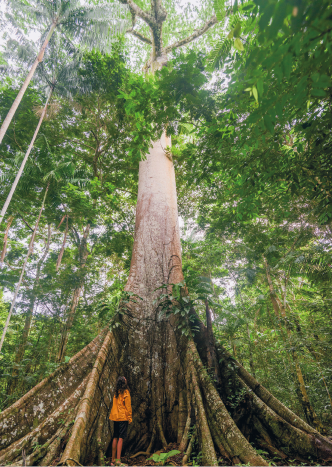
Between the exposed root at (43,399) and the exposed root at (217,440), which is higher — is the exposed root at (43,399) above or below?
above

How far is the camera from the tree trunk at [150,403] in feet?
6.82

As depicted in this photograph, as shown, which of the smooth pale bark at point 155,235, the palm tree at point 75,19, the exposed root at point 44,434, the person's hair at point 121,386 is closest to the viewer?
the exposed root at point 44,434

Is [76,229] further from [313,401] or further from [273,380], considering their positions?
[313,401]

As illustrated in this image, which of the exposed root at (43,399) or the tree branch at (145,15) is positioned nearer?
the exposed root at (43,399)

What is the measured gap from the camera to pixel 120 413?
2553 millimetres

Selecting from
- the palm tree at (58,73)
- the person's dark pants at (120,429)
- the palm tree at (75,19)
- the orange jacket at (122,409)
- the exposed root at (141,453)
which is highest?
the palm tree at (75,19)

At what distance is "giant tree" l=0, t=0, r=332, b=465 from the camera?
82.7 inches

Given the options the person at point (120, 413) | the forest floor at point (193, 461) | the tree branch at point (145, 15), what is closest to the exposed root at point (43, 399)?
the person at point (120, 413)

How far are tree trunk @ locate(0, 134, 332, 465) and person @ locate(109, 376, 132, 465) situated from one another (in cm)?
8

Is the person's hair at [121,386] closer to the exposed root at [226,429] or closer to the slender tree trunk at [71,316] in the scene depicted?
the exposed root at [226,429]

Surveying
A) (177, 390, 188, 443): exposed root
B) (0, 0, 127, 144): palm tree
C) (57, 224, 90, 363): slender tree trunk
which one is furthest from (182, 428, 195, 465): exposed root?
(0, 0, 127, 144): palm tree

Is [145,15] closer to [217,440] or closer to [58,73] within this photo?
[58,73]

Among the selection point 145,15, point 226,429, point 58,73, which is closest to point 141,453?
point 226,429

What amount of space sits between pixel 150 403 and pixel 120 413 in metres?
0.41
